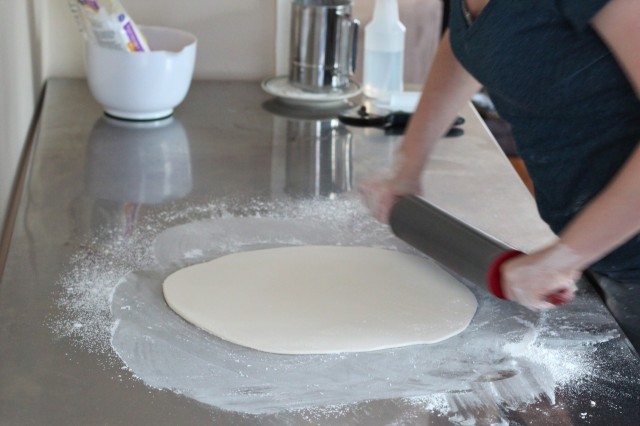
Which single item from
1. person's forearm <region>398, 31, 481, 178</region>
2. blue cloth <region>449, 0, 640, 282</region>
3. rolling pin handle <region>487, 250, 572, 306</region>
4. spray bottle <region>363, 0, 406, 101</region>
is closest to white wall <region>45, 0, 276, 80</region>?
spray bottle <region>363, 0, 406, 101</region>

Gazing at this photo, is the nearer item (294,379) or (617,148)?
(294,379)

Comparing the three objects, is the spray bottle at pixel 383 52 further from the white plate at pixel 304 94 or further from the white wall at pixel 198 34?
the white wall at pixel 198 34

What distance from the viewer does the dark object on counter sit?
1.75 meters

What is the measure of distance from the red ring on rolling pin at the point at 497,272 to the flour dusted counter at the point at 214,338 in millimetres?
62

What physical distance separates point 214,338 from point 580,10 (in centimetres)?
53

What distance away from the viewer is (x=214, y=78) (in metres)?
2.03

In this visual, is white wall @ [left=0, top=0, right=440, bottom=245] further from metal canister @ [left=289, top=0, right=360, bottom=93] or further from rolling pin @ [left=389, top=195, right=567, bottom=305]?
rolling pin @ [left=389, top=195, right=567, bottom=305]

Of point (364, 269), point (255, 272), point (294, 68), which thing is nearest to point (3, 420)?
point (255, 272)

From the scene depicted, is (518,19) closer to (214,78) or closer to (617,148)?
(617,148)

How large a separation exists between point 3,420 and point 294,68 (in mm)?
1197

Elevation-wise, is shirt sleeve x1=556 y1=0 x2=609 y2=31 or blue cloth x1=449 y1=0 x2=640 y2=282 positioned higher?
shirt sleeve x1=556 y1=0 x2=609 y2=31

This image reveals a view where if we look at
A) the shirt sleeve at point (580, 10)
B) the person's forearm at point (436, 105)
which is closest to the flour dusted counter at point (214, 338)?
the person's forearm at point (436, 105)

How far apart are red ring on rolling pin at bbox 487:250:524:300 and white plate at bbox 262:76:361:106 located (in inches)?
35.2

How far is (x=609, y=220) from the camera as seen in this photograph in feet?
3.01
